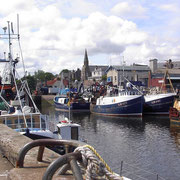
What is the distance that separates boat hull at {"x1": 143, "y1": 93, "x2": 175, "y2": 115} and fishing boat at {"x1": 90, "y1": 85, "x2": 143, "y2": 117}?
10.5ft

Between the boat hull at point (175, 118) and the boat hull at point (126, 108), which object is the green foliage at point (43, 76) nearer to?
the boat hull at point (126, 108)

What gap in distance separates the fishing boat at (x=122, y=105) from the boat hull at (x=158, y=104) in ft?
10.5

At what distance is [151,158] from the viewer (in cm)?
2002

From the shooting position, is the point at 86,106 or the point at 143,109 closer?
the point at 143,109

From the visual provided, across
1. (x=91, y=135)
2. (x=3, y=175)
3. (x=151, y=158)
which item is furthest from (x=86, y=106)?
(x=3, y=175)

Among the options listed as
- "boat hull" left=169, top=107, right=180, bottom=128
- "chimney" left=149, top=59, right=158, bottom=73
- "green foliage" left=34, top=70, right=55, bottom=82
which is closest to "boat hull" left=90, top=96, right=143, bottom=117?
"boat hull" left=169, top=107, right=180, bottom=128

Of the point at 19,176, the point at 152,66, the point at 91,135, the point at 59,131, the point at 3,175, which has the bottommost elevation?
the point at 91,135

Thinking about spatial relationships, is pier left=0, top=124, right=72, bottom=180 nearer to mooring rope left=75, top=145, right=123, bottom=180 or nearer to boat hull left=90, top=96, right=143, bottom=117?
mooring rope left=75, top=145, right=123, bottom=180

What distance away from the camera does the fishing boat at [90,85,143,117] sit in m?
46.0

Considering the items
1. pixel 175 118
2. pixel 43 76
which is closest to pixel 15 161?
pixel 175 118

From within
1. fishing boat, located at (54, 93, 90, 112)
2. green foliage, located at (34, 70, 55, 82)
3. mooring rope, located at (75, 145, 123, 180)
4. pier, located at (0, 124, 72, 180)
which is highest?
green foliage, located at (34, 70, 55, 82)

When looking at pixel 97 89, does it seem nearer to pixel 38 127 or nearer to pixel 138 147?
pixel 138 147

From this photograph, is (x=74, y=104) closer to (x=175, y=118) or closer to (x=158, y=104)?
(x=158, y=104)

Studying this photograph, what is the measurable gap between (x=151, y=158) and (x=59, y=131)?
714 cm
